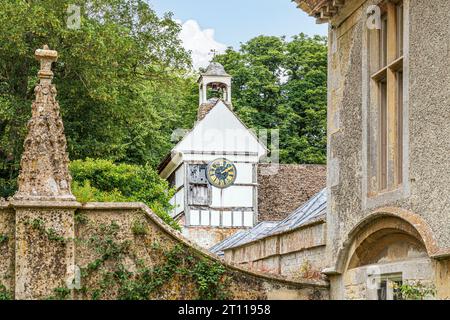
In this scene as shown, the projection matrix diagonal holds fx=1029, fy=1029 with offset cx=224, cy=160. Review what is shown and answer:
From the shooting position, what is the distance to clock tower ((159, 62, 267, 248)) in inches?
1524

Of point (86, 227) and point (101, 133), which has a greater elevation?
point (101, 133)

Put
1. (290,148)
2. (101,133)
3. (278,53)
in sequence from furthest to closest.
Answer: (278,53) → (290,148) → (101,133)

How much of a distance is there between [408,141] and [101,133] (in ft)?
69.5

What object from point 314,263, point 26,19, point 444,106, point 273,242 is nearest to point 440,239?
point 444,106

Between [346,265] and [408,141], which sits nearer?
[408,141]

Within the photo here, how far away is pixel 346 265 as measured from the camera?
37.9ft

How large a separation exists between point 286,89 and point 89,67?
19280 millimetres

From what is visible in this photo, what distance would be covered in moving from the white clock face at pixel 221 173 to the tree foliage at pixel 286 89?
5.46 metres

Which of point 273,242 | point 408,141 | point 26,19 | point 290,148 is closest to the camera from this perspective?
point 408,141

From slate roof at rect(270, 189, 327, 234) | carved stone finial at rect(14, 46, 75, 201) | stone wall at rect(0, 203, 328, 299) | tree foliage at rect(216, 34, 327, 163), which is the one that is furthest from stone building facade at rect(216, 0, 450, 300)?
tree foliage at rect(216, 34, 327, 163)

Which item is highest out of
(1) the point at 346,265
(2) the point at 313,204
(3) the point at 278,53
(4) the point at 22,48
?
(3) the point at 278,53

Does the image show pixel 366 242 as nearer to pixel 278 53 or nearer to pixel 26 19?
pixel 26 19

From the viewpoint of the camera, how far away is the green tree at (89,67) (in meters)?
28.2

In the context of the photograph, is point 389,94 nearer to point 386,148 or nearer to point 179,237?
point 386,148
